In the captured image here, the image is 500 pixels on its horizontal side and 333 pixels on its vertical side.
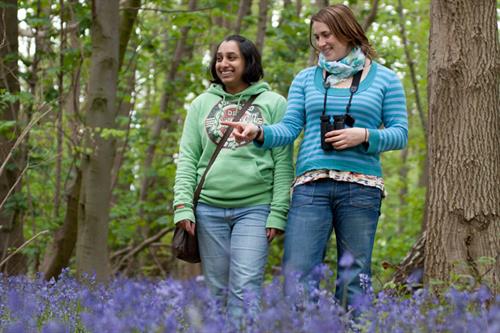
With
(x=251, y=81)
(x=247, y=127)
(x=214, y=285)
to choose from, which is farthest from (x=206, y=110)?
(x=214, y=285)

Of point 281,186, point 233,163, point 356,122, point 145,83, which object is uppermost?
point 145,83

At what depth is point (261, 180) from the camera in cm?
434

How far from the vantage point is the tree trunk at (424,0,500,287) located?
4820mm

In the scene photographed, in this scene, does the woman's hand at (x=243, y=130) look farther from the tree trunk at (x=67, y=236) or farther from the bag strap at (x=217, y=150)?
the tree trunk at (x=67, y=236)

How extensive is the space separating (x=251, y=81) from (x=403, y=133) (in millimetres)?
1048

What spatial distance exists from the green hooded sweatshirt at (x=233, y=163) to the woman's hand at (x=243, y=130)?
0.32 m

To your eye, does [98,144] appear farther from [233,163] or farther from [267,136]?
[267,136]

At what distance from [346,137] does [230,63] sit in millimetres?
976

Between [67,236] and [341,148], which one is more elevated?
[341,148]

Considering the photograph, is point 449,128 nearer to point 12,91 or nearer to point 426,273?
point 426,273

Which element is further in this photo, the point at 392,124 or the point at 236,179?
the point at 236,179

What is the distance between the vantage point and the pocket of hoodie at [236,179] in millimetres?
4316

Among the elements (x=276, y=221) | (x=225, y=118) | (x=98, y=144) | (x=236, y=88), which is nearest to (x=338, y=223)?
(x=276, y=221)

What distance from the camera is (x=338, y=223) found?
4.11 m
